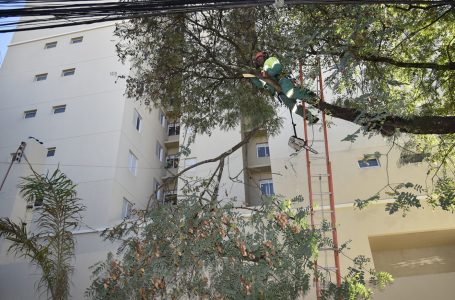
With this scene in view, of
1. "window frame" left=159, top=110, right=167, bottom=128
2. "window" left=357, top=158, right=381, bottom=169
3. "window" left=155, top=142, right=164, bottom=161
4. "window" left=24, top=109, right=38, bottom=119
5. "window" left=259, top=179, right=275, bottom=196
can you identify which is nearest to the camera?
"window" left=357, top=158, right=381, bottom=169

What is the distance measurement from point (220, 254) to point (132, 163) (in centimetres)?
1191

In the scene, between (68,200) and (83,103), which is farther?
(83,103)

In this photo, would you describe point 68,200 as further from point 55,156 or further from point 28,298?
point 55,156

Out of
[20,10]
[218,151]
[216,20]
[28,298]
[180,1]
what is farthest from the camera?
[218,151]

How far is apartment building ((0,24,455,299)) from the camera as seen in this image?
34.8 feet

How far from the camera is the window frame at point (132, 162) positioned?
53.2ft

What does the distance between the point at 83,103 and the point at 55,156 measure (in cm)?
237

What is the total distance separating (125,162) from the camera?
15.7m

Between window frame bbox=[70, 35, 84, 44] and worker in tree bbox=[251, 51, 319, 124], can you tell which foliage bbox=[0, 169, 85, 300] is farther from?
window frame bbox=[70, 35, 84, 44]

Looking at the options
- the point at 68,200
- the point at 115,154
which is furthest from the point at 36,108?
the point at 68,200

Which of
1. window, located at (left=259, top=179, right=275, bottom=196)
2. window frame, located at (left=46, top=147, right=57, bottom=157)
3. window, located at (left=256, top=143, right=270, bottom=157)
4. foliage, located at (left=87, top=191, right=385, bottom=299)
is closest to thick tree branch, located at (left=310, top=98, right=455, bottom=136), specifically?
foliage, located at (left=87, top=191, right=385, bottom=299)

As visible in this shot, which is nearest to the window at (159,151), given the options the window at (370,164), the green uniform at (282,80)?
the window at (370,164)

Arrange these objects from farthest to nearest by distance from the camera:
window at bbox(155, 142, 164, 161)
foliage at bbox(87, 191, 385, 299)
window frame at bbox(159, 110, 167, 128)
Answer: window frame at bbox(159, 110, 167, 128) < window at bbox(155, 142, 164, 161) < foliage at bbox(87, 191, 385, 299)

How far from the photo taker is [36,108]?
16.8 m
